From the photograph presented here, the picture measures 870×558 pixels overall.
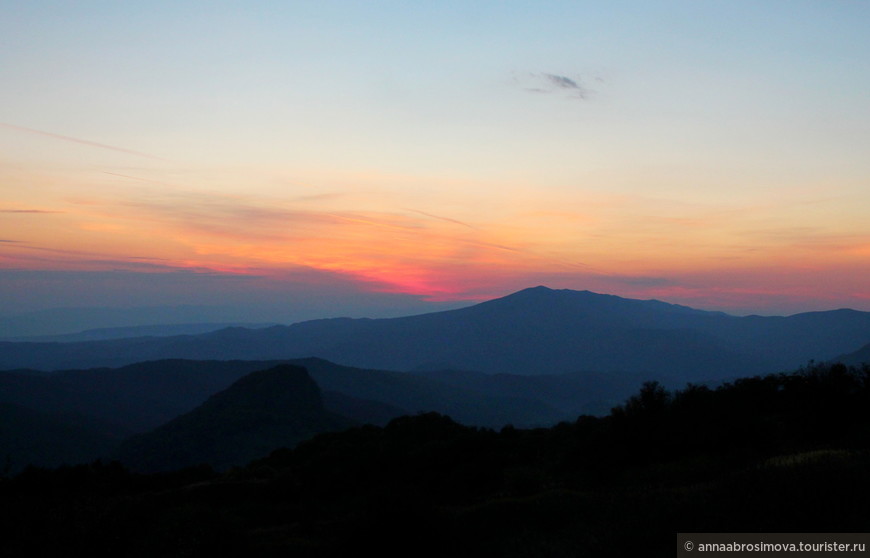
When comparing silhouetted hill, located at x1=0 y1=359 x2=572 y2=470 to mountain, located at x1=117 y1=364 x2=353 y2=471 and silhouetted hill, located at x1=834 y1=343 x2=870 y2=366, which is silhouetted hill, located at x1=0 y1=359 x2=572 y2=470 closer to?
mountain, located at x1=117 y1=364 x2=353 y2=471

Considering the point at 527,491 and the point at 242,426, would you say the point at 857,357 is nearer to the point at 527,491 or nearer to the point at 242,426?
the point at 242,426

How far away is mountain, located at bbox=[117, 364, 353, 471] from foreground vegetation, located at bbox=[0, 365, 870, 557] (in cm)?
3842

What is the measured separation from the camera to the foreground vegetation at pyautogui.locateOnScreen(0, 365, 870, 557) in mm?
8789

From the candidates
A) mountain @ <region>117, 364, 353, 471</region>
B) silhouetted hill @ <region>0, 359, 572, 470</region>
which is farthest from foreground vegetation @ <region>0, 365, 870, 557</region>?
silhouetted hill @ <region>0, 359, 572, 470</region>

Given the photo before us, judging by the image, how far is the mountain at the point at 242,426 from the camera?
6656 cm

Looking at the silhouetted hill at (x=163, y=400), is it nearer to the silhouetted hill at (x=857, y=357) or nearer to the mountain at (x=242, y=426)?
the mountain at (x=242, y=426)

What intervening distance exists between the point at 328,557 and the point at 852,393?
17317mm

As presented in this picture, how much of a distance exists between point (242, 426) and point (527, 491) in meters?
65.0

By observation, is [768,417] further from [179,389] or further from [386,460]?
[179,389]

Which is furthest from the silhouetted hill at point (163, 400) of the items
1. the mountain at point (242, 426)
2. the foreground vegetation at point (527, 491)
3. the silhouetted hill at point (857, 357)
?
the foreground vegetation at point (527, 491)

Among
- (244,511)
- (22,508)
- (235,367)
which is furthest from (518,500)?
(235,367)

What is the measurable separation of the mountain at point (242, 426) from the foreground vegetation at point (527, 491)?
3842 cm

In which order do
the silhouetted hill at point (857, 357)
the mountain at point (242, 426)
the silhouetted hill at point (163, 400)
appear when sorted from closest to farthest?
1. the mountain at point (242, 426)
2. the silhouetted hill at point (163, 400)
3. the silhouetted hill at point (857, 357)

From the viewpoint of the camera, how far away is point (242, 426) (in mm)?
74312
